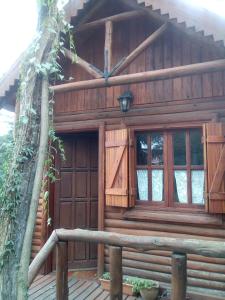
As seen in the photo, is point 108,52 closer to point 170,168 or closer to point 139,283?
point 170,168

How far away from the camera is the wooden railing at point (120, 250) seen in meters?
1.88

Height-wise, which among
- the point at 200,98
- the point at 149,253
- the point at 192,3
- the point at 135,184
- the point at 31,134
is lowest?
the point at 149,253

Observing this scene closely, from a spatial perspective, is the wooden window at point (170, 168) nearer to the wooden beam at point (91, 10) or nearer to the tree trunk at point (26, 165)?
the wooden beam at point (91, 10)

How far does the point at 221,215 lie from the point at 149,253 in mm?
1131

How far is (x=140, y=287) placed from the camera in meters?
3.85

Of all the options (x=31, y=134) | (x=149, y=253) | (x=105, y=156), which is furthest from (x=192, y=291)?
(x=31, y=134)

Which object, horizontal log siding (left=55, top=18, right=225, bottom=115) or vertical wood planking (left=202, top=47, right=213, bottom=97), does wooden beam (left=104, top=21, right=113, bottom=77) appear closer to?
horizontal log siding (left=55, top=18, right=225, bottom=115)

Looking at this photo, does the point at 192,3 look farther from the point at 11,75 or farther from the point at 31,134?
the point at 11,75

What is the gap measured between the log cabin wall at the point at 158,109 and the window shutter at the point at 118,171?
0.70ft

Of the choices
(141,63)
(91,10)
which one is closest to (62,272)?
(141,63)

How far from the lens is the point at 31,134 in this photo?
226 centimetres

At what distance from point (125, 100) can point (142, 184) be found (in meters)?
1.23

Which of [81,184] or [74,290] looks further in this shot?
[81,184]

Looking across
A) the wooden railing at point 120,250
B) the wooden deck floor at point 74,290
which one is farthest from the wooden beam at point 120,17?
the wooden deck floor at point 74,290
